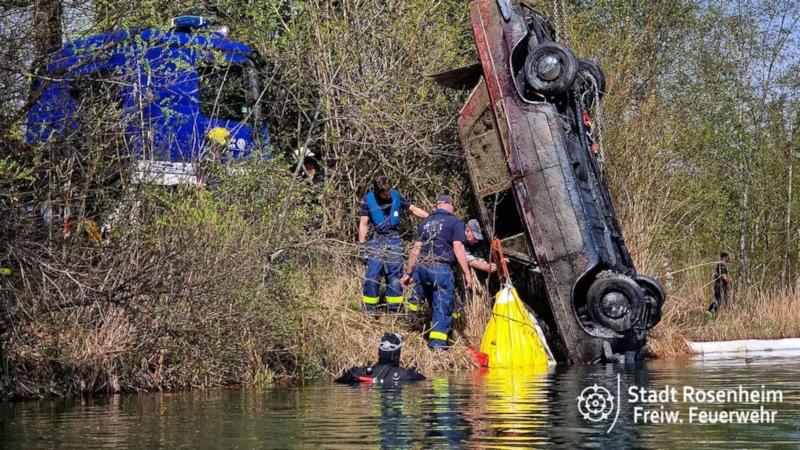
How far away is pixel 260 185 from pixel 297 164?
1.39m

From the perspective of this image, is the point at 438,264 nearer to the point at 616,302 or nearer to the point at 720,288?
the point at 616,302

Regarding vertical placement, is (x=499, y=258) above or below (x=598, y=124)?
below

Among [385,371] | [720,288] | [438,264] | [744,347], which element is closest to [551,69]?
[438,264]

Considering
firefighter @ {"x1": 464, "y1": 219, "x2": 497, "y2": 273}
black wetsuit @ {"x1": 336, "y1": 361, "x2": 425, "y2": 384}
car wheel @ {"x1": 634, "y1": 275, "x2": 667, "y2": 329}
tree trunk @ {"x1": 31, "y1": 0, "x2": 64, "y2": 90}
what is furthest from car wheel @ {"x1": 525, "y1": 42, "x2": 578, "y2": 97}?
tree trunk @ {"x1": 31, "y1": 0, "x2": 64, "y2": 90}

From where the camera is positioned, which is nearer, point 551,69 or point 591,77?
point 551,69

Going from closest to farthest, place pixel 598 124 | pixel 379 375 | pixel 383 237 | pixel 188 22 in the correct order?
pixel 379 375 < pixel 188 22 < pixel 383 237 < pixel 598 124

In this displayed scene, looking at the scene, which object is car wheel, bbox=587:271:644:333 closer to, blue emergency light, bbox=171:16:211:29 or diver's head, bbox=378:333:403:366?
diver's head, bbox=378:333:403:366

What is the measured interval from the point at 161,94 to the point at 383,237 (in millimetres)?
3067

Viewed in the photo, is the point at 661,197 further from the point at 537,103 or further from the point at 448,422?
the point at 448,422

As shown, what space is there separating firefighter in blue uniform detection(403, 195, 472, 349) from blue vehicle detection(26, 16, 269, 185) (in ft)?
6.94

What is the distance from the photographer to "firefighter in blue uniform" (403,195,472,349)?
1653 centimetres

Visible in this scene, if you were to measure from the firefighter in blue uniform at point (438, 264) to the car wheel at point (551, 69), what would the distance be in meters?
1.75

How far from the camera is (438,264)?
16750 millimetres

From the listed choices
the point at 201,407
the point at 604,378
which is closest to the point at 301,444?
the point at 201,407
